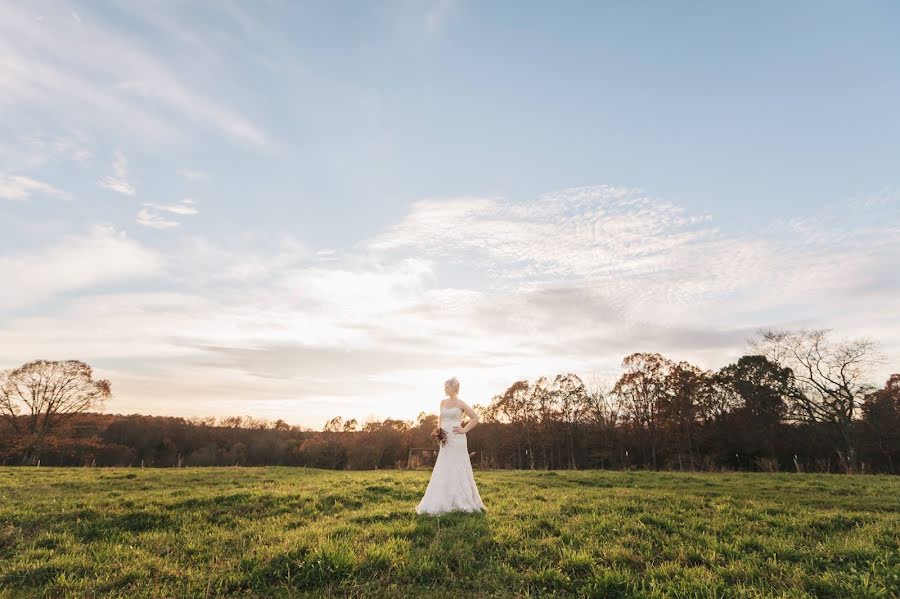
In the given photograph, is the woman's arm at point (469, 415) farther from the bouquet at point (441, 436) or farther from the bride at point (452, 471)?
the bouquet at point (441, 436)

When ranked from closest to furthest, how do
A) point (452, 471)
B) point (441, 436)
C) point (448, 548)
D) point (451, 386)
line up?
1. point (448, 548)
2. point (452, 471)
3. point (441, 436)
4. point (451, 386)

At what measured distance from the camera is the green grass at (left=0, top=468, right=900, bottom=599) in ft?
Result: 19.0

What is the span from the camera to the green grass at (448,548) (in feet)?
19.0

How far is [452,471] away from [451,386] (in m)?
2.24

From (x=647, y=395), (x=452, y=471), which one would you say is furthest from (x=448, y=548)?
(x=647, y=395)

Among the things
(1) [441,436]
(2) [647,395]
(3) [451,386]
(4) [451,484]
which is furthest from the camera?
(2) [647,395]

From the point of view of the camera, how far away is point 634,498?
12297 millimetres

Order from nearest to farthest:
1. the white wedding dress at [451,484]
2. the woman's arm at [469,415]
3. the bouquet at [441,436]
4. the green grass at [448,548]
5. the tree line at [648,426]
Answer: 1. the green grass at [448,548]
2. the white wedding dress at [451,484]
3. the woman's arm at [469,415]
4. the bouquet at [441,436]
5. the tree line at [648,426]

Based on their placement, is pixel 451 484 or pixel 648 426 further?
pixel 648 426

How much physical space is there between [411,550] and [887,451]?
5778 centimetres

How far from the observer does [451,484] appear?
10695 millimetres

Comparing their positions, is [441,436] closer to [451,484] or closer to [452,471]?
[452,471]

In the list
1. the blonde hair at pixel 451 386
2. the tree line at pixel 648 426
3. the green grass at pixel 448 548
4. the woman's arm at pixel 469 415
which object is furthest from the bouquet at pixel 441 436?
the tree line at pixel 648 426

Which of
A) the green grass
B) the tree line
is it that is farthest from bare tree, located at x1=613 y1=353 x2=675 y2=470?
the green grass
